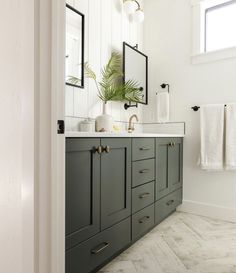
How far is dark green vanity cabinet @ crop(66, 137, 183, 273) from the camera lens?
1162 mm

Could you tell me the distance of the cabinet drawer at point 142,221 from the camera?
5.56ft

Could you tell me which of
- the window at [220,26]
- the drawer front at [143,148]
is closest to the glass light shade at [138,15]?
the window at [220,26]

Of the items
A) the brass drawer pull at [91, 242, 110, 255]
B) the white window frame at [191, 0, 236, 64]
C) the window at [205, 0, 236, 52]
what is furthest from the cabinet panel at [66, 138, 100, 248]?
the window at [205, 0, 236, 52]

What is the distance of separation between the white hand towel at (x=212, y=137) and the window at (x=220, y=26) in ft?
2.33

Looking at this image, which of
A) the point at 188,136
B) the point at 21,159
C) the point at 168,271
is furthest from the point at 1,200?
the point at 188,136

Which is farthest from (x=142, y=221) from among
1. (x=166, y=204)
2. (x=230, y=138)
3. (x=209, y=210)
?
(x=230, y=138)

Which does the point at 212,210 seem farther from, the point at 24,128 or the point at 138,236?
the point at 24,128

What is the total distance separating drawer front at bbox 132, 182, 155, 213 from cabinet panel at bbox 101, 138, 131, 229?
8cm

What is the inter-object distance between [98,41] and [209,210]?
2060 millimetres

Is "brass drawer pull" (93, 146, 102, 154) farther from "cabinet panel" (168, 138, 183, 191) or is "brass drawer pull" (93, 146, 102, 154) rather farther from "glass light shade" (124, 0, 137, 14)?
"glass light shade" (124, 0, 137, 14)

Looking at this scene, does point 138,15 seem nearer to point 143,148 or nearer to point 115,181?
point 143,148

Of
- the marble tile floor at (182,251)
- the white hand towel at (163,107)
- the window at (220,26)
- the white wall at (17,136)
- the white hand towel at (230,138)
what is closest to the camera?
the white wall at (17,136)

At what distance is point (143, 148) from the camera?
71.4 inches

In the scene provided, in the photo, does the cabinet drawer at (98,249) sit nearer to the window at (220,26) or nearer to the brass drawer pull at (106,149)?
the brass drawer pull at (106,149)
